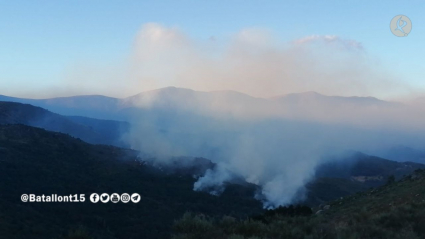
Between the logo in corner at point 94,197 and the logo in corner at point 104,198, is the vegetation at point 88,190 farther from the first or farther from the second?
the logo in corner at point 104,198

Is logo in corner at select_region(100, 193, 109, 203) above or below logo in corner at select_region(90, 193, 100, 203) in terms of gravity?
below

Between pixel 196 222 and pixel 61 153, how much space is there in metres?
60.5

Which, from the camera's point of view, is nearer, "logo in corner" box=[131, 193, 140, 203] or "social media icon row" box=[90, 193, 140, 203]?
"social media icon row" box=[90, 193, 140, 203]

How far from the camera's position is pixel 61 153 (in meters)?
65.1

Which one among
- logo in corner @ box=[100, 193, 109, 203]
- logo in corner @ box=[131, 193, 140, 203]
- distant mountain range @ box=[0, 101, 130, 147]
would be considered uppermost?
distant mountain range @ box=[0, 101, 130, 147]

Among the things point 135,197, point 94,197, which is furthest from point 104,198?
point 135,197

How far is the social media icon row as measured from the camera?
45.5 meters

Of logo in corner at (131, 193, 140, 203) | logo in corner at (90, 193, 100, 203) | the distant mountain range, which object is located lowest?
logo in corner at (131, 193, 140, 203)

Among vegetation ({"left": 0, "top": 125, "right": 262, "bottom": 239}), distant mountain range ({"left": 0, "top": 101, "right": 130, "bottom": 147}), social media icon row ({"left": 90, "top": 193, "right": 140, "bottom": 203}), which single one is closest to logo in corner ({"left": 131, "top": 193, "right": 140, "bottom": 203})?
social media icon row ({"left": 90, "top": 193, "right": 140, "bottom": 203})

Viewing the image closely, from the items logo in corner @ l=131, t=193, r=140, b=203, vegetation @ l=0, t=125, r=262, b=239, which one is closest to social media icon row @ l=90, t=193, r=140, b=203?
logo in corner @ l=131, t=193, r=140, b=203

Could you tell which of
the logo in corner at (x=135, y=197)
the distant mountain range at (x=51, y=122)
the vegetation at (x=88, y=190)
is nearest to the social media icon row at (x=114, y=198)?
the logo in corner at (x=135, y=197)

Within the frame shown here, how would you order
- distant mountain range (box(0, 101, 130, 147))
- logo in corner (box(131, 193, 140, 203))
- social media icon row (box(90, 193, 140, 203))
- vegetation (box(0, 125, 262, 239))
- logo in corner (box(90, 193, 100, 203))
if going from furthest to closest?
distant mountain range (box(0, 101, 130, 147)) → logo in corner (box(131, 193, 140, 203)) → social media icon row (box(90, 193, 140, 203)) → logo in corner (box(90, 193, 100, 203)) → vegetation (box(0, 125, 262, 239))

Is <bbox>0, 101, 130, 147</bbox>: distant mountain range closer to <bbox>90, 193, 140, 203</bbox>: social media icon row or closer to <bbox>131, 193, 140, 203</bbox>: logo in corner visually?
<bbox>90, 193, 140, 203</bbox>: social media icon row

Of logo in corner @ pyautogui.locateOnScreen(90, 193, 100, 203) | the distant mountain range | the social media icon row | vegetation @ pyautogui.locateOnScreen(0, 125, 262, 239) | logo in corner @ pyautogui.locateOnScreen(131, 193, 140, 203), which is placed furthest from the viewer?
the distant mountain range
